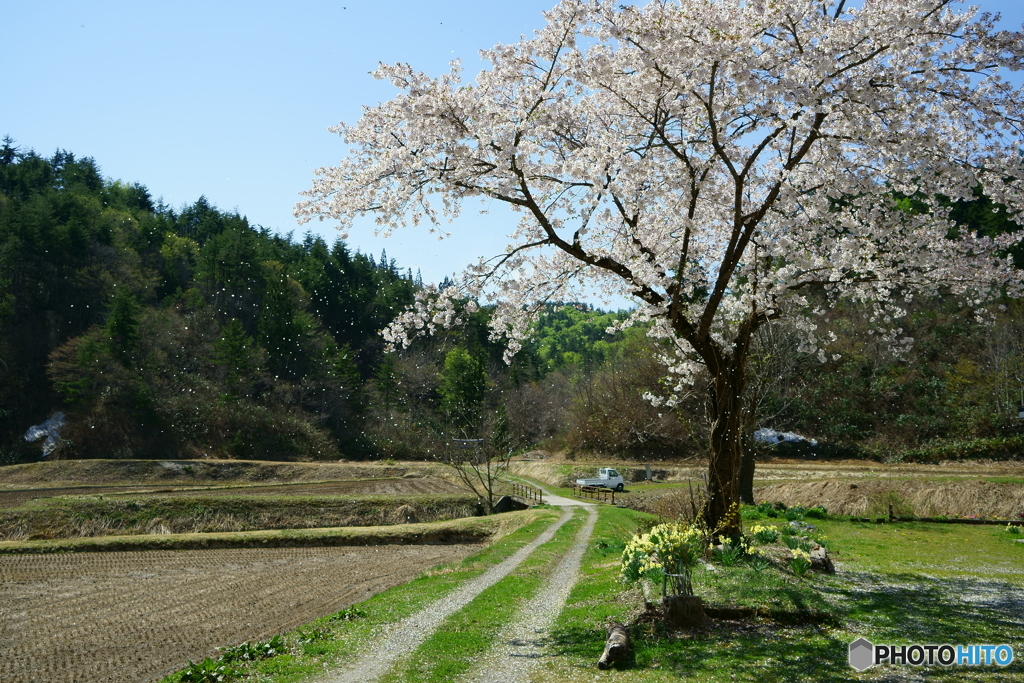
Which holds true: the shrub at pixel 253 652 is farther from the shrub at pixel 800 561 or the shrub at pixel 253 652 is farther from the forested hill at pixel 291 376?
the forested hill at pixel 291 376

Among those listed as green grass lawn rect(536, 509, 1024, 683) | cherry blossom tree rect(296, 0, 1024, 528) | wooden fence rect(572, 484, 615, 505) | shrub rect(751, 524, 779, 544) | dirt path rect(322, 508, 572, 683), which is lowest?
Result: wooden fence rect(572, 484, 615, 505)

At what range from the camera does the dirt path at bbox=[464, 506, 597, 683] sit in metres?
6.93

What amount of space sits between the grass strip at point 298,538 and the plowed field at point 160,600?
0.88 m

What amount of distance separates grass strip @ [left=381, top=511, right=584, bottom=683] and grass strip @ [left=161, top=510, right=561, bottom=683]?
0.83 m

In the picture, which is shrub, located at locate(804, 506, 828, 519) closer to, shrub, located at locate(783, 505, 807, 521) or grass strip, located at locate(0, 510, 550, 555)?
shrub, located at locate(783, 505, 807, 521)

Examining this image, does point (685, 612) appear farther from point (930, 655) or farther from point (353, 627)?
point (353, 627)

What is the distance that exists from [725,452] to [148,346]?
55.7 m

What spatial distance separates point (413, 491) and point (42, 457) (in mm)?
32319

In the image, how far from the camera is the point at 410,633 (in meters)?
8.85

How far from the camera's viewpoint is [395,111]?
32.6 ft

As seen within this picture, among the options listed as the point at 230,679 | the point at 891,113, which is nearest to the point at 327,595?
the point at 230,679

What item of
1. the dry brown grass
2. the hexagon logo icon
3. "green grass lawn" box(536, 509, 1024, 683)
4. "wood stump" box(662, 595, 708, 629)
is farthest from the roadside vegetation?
the hexagon logo icon

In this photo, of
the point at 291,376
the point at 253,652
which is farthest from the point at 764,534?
the point at 291,376

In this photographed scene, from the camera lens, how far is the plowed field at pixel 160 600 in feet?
29.2
